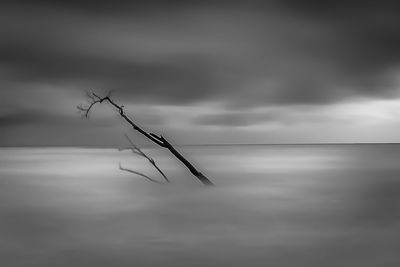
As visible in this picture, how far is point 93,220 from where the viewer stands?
42.8ft

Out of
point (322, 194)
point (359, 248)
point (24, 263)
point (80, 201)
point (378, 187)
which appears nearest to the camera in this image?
point (24, 263)

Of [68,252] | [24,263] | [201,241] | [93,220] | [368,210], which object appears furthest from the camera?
[368,210]

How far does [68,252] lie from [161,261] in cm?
181

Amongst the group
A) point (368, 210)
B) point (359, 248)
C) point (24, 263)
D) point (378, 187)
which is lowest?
point (24, 263)

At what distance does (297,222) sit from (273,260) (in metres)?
4.84

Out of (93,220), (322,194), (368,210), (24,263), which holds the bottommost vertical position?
(24,263)

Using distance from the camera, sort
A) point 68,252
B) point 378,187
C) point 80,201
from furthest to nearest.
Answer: point 378,187 < point 80,201 < point 68,252

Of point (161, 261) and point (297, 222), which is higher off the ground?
point (297, 222)

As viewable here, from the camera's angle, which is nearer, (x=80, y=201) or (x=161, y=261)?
Answer: (x=161, y=261)

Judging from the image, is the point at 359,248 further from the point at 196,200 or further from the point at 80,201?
the point at 80,201

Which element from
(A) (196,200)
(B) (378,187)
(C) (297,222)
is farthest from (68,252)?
(B) (378,187)

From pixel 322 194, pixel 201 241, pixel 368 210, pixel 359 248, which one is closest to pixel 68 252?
pixel 201 241

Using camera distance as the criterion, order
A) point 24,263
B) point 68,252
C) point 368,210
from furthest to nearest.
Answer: point 368,210, point 68,252, point 24,263

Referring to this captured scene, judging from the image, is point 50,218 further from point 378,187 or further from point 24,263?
point 378,187
